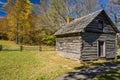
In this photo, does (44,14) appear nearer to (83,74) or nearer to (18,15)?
(18,15)

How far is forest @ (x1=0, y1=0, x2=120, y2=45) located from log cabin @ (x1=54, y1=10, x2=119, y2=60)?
614 inches

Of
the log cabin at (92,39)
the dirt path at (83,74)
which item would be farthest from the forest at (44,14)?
the dirt path at (83,74)

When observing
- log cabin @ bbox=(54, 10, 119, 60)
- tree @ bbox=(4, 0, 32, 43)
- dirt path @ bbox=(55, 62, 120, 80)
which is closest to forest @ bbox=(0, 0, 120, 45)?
tree @ bbox=(4, 0, 32, 43)

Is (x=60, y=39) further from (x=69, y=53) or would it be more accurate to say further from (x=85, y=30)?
(x=85, y=30)

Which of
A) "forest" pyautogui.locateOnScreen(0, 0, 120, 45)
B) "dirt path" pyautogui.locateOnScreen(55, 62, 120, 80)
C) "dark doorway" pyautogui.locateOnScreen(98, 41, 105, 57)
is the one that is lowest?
"dirt path" pyautogui.locateOnScreen(55, 62, 120, 80)

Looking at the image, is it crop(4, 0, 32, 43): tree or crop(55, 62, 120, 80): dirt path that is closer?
crop(55, 62, 120, 80): dirt path

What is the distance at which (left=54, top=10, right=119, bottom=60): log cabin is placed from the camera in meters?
17.2

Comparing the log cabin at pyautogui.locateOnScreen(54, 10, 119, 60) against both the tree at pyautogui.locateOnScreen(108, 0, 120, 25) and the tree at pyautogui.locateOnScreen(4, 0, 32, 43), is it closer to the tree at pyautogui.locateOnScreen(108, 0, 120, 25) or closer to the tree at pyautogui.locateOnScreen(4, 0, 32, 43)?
the tree at pyautogui.locateOnScreen(108, 0, 120, 25)

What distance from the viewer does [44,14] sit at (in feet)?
122

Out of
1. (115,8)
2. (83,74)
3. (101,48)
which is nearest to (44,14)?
(115,8)

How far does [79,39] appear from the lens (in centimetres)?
1725

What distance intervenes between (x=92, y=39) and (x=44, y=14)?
2153 centimetres

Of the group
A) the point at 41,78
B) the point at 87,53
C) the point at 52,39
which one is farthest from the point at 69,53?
the point at 52,39

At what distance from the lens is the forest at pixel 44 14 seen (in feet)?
117
